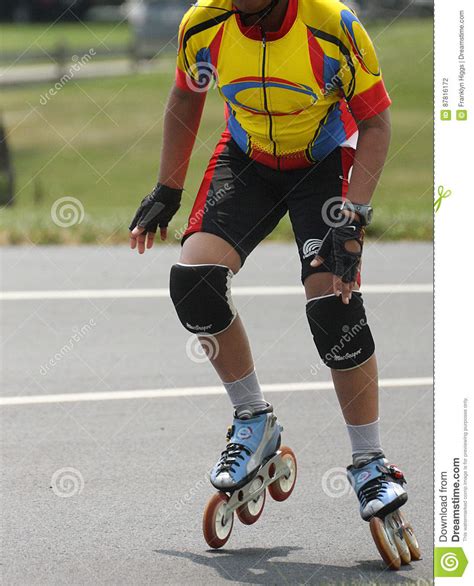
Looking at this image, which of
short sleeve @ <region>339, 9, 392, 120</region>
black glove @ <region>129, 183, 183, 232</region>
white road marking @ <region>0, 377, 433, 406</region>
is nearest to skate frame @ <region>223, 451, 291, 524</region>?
black glove @ <region>129, 183, 183, 232</region>

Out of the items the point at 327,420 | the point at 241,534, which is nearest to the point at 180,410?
the point at 327,420

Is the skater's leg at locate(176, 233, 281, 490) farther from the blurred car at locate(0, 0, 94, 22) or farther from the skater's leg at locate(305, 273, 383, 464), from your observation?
the blurred car at locate(0, 0, 94, 22)

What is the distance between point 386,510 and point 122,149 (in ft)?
67.7

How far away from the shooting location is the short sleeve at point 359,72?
416cm

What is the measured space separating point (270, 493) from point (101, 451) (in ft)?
3.86

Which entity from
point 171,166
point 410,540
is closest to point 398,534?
point 410,540

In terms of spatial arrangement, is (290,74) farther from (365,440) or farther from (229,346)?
(365,440)

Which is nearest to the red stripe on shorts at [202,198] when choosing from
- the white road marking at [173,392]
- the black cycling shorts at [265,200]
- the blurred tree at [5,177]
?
the black cycling shorts at [265,200]

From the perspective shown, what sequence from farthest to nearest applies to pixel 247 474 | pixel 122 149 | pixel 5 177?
1. pixel 122 149
2. pixel 5 177
3. pixel 247 474

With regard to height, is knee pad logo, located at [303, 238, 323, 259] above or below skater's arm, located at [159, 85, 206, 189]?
below

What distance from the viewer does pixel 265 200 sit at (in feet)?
15.3

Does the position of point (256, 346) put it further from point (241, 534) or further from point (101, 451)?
point (241, 534)

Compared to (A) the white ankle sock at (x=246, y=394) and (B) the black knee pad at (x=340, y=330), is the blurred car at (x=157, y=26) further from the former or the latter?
(B) the black knee pad at (x=340, y=330)

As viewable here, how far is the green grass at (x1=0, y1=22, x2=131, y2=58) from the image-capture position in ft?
118
